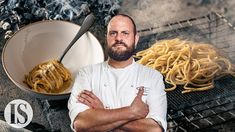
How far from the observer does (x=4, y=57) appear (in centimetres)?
103

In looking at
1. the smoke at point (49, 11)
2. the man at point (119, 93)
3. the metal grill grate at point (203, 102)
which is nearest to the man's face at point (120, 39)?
the man at point (119, 93)

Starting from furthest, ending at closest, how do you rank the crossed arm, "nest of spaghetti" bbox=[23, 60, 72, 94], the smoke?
the smoke → "nest of spaghetti" bbox=[23, 60, 72, 94] → the crossed arm

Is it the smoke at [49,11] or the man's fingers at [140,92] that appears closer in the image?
the man's fingers at [140,92]

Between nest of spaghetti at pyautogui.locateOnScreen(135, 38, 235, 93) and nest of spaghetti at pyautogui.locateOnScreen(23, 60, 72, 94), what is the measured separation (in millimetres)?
168

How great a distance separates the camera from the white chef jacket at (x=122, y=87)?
2.96 ft

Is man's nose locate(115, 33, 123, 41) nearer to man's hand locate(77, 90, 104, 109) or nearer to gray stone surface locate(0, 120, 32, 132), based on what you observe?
man's hand locate(77, 90, 104, 109)

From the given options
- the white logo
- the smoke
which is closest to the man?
the white logo

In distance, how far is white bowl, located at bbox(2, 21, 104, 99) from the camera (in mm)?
1039

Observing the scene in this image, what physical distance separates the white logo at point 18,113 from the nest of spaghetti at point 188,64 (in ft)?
0.88

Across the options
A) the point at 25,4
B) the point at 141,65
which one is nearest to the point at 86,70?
the point at 141,65

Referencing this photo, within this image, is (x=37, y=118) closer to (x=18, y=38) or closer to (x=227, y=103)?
(x=18, y=38)

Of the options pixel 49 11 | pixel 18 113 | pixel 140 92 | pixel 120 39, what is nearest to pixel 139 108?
pixel 140 92

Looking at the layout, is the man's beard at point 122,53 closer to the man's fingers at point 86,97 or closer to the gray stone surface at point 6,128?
the man's fingers at point 86,97

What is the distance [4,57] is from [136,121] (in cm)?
34
